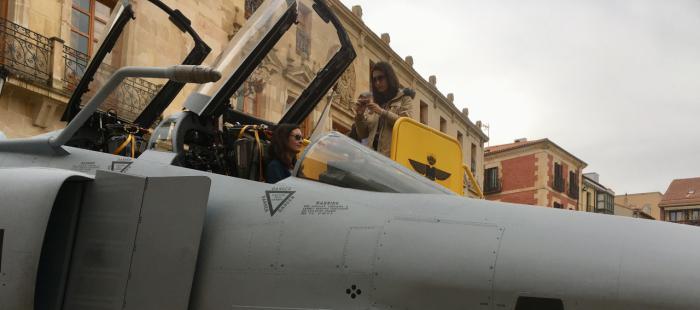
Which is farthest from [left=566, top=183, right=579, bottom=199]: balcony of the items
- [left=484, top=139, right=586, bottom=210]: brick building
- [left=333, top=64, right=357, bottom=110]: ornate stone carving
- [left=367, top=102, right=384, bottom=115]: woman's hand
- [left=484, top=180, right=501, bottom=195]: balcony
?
[left=367, top=102, right=384, bottom=115]: woman's hand

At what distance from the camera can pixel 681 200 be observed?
63.1 m

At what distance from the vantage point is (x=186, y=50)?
8.88m

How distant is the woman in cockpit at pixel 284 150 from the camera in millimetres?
5293

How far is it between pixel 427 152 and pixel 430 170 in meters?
0.22

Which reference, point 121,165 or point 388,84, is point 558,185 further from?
point 121,165

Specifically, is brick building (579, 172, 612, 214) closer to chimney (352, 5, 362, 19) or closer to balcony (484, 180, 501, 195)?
balcony (484, 180, 501, 195)

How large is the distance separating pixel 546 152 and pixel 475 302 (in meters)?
49.8

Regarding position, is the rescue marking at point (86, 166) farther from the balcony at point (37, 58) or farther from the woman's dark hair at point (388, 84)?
the balcony at point (37, 58)

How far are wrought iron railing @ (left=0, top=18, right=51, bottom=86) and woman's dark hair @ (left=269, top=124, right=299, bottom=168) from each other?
1136 cm

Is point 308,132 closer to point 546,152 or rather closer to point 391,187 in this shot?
point 391,187

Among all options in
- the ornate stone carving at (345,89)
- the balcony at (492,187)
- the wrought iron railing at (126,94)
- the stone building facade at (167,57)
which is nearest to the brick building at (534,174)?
the balcony at (492,187)

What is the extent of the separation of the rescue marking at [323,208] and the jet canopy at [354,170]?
0.70 ft

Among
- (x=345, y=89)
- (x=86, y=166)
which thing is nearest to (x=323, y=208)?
(x=86, y=166)

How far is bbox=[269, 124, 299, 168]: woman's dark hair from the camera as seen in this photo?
5.51 metres
